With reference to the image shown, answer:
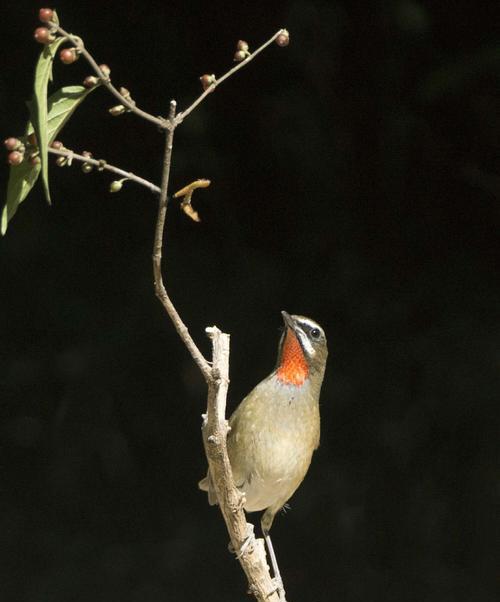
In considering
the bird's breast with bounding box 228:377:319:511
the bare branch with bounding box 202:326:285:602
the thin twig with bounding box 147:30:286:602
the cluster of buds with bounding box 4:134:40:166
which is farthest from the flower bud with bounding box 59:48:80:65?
the bird's breast with bounding box 228:377:319:511

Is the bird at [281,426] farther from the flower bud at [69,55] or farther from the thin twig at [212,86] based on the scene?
the flower bud at [69,55]

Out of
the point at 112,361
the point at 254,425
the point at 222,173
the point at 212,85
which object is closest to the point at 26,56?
the point at 222,173

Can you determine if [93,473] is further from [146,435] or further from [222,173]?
[222,173]

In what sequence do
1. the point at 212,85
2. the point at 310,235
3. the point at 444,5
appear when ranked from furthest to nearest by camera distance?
the point at 310,235
the point at 444,5
the point at 212,85

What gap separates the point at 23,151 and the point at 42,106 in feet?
0.52

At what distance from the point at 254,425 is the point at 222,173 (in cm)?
159

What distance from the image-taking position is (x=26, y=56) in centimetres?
386

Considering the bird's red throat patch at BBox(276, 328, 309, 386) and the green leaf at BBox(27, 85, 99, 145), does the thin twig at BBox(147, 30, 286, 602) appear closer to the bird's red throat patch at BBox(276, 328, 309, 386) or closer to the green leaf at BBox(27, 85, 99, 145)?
the green leaf at BBox(27, 85, 99, 145)

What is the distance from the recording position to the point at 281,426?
2670 mm

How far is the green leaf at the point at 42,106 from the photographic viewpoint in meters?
1.39

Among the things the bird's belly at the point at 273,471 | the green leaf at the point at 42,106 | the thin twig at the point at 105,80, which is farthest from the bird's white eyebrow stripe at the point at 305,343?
the green leaf at the point at 42,106

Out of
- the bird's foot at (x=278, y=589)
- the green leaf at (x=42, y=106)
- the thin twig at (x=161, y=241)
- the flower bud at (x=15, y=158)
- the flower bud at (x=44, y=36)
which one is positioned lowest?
the bird's foot at (x=278, y=589)

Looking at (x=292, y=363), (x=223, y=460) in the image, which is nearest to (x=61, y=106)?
(x=223, y=460)

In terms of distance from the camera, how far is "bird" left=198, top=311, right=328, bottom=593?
2.62 m
